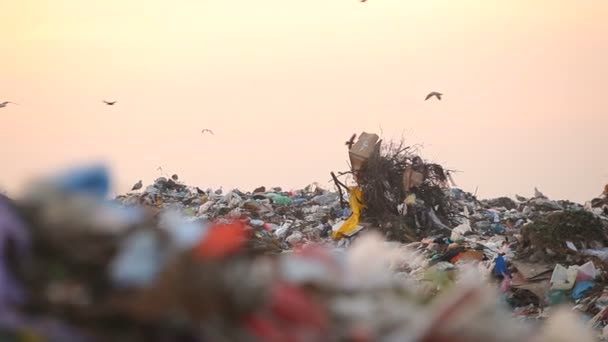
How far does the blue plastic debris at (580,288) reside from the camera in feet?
29.4

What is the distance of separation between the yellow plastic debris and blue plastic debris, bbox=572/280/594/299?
16.2 ft

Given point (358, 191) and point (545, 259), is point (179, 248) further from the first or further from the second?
point (358, 191)

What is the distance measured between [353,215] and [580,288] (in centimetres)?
571

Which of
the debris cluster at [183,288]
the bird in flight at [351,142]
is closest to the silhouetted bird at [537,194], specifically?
the bird in flight at [351,142]

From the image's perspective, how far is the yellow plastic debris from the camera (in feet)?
44.7

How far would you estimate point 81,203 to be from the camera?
3.23 ft

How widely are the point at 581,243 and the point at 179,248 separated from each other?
9.89 meters

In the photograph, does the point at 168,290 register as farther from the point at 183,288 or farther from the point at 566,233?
the point at 566,233

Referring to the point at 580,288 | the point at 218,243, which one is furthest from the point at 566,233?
the point at 218,243

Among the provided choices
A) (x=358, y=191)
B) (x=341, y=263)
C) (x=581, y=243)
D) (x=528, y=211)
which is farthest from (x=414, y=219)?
(x=341, y=263)

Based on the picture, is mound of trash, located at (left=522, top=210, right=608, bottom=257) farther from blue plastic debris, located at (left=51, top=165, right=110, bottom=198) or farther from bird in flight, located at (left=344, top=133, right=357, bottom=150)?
blue plastic debris, located at (left=51, top=165, right=110, bottom=198)

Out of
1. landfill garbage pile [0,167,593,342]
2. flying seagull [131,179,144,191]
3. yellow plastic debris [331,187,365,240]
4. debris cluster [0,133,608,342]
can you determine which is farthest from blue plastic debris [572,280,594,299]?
flying seagull [131,179,144,191]

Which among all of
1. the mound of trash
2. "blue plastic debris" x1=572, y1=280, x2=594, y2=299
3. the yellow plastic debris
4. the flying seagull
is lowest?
"blue plastic debris" x1=572, y1=280, x2=594, y2=299

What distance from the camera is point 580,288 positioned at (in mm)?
8992
